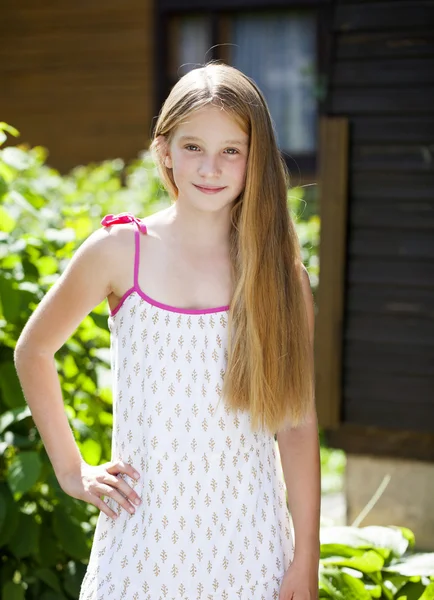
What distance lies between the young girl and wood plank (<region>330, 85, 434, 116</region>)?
2.89 metres

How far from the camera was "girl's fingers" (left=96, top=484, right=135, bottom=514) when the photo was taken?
1938mm

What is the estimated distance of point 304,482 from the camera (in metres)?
2.07

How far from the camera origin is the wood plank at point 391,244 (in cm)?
479

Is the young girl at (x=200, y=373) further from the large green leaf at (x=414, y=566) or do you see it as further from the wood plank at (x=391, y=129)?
the wood plank at (x=391, y=129)

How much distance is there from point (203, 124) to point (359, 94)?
3.07 meters

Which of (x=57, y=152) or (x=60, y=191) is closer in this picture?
(x=60, y=191)

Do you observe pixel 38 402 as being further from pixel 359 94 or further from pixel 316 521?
pixel 359 94

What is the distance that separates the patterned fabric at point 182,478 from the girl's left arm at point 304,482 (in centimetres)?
6

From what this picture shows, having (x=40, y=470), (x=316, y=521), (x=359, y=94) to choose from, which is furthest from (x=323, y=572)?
(x=359, y=94)

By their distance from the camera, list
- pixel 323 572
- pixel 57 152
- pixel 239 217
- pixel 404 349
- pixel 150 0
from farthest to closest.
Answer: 1. pixel 57 152
2. pixel 150 0
3. pixel 404 349
4. pixel 323 572
5. pixel 239 217

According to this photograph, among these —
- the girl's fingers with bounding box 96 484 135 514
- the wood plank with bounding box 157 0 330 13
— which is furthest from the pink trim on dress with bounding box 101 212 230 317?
the wood plank with bounding box 157 0 330 13

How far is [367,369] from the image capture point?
496 cm

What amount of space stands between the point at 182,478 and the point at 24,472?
0.66m

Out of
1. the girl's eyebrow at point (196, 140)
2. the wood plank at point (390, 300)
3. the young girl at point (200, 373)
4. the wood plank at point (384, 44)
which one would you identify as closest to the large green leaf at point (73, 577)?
the young girl at point (200, 373)
